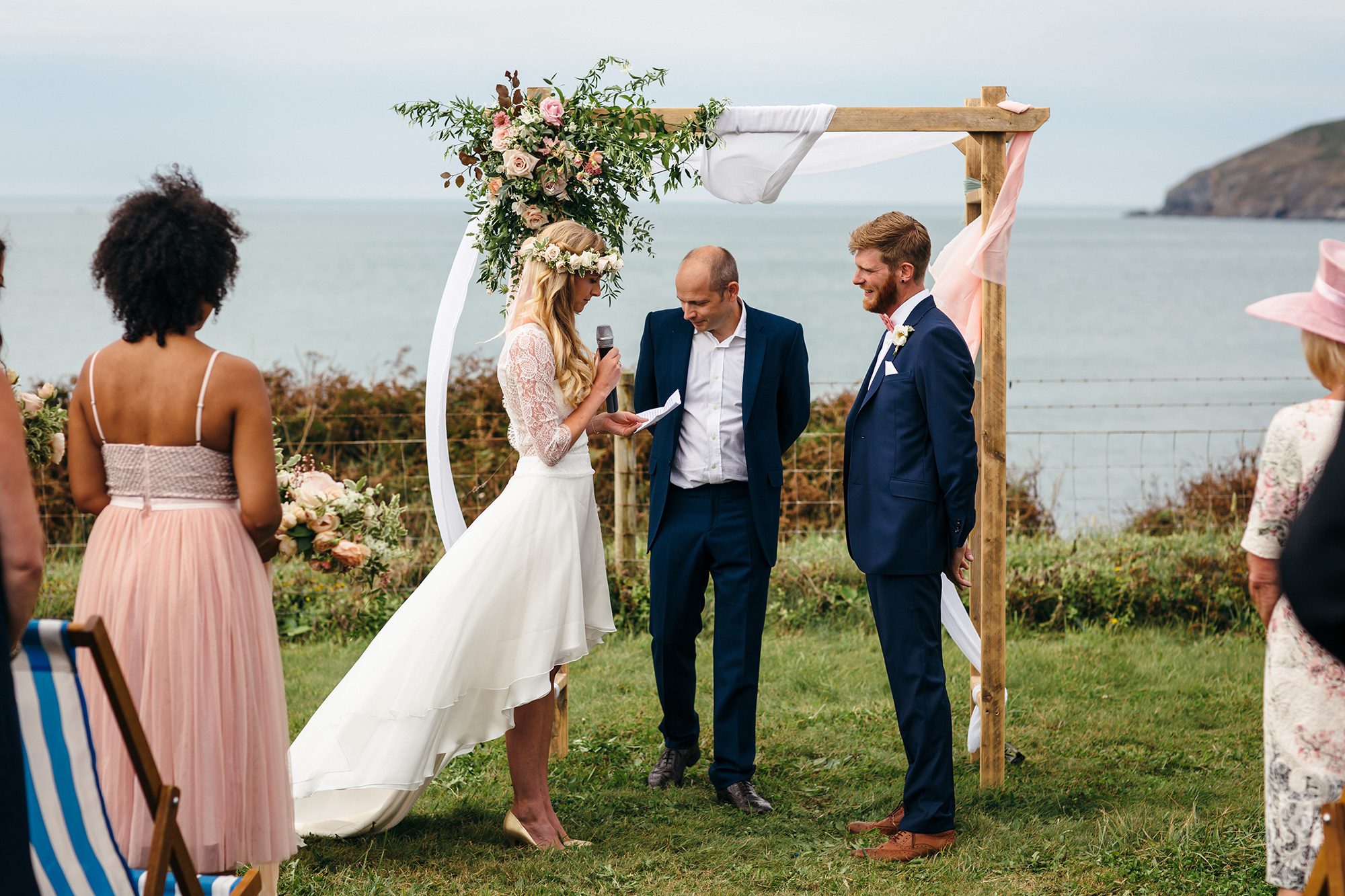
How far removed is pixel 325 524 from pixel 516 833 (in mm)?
1507

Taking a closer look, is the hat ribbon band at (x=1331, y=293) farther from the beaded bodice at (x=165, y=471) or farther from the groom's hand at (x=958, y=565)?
the beaded bodice at (x=165, y=471)

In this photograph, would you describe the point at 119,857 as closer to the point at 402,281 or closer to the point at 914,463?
the point at 914,463

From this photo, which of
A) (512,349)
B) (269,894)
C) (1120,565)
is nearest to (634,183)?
(512,349)

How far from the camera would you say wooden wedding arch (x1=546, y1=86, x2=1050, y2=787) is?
16.6 feet

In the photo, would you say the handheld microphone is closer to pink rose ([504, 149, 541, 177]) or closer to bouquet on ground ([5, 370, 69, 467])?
pink rose ([504, 149, 541, 177])

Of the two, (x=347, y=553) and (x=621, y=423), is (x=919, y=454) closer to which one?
(x=621, y=423)

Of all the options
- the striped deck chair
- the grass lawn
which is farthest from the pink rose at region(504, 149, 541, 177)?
the striped deck chair

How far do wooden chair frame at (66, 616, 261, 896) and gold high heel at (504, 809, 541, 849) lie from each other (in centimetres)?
182

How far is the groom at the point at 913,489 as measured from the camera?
4.45m

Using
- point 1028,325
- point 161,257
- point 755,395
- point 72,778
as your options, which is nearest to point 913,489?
point 755,395

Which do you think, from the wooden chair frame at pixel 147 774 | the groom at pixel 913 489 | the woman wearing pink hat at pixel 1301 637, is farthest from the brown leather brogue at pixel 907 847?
the wooden chair frame at pixel 147 774

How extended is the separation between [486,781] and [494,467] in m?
4.56

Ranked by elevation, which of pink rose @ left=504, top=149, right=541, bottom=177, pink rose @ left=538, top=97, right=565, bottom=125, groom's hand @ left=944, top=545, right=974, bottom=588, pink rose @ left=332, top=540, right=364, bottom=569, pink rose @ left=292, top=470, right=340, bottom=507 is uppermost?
pink rose @ left=538, top=97, right=565, bottom=125

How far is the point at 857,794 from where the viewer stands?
531 centimetres
